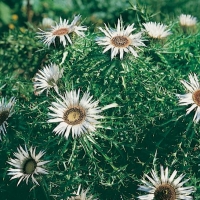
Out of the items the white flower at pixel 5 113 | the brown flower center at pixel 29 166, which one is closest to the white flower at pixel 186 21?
the white flower at pixel 5 113

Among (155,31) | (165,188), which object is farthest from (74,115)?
(155,31)

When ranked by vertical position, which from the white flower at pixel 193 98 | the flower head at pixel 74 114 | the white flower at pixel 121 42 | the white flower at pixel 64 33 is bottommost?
the flower head at pixel 74 114

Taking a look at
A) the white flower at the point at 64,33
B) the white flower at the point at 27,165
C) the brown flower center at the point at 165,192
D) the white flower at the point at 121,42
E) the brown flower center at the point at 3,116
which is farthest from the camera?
the white flower at the point at 64,33

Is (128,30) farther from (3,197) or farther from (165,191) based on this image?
(3,197)

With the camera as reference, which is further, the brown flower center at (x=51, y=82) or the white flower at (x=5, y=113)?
the brown flower center at (x=51, y=82)

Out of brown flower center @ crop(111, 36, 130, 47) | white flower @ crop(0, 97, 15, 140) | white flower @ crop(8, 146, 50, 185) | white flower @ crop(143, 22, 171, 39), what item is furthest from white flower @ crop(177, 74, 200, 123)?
white flower @ crop(0, 97, 15, 140)

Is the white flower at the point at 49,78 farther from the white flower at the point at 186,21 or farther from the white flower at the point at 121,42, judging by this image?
the white flower at the point at 186,21

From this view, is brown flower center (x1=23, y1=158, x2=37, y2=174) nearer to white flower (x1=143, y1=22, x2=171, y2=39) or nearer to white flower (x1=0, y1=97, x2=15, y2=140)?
white flower (x1=0, y1=97, x2=15, y2=140)
